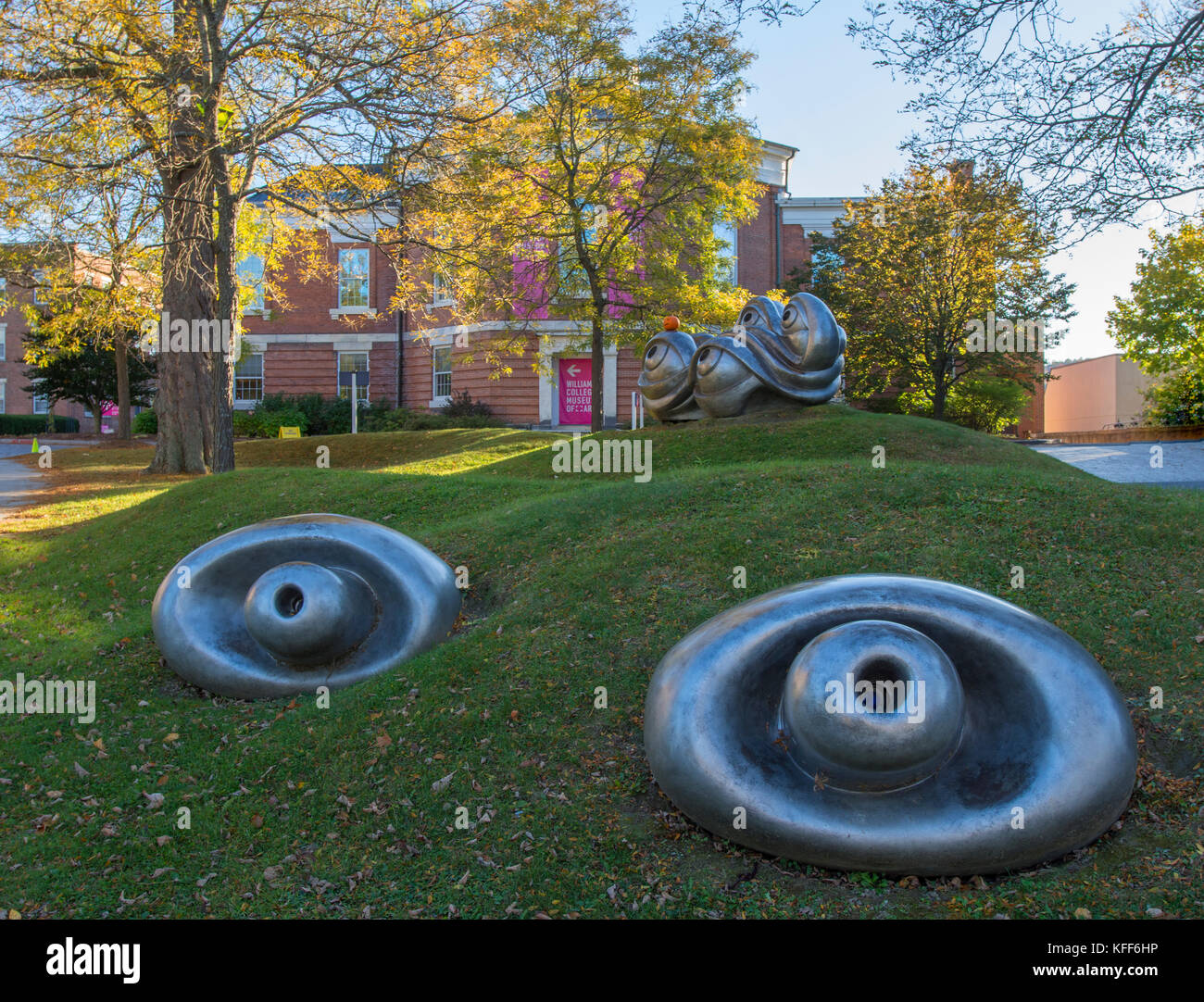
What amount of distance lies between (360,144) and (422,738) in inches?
537

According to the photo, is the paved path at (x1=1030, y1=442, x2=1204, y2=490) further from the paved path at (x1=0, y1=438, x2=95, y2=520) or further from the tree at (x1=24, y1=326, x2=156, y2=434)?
the tree at (x1=24, y1=326, x2=156, y2=434)

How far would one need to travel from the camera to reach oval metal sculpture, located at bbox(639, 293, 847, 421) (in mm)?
15148

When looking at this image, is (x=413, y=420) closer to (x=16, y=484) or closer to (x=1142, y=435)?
(x=16, y=484)

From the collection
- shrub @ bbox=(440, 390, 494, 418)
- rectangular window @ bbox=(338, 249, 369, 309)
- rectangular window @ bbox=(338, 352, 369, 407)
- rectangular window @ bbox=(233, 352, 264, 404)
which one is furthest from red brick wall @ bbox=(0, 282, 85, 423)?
shrub @ bbox=(440, 390, 494, 418)

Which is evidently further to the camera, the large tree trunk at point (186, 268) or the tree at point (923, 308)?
the tree at point (923, 308)

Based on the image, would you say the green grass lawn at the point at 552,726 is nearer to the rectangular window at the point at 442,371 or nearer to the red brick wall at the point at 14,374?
the rectangular window at the point at 442,371

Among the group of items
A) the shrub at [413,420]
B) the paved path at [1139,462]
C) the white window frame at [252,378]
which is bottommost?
the paved path at [1139,462]

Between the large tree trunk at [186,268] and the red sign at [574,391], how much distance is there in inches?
675

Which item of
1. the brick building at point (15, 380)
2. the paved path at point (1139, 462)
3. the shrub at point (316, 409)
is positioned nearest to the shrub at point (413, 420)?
the shrub at point (316, 409)

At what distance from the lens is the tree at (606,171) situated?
20.6m

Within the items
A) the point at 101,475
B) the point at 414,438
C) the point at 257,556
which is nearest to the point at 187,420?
the point at 101,475

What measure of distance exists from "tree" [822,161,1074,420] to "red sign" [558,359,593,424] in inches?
377
